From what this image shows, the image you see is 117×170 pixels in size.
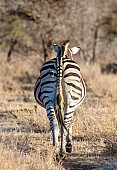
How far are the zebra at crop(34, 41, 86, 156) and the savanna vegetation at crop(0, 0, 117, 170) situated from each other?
37 cm

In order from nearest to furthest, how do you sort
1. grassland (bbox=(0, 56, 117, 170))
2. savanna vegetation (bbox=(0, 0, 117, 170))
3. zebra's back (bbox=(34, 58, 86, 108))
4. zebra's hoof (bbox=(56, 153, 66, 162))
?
1. grassland (bbox=(0, 56, 117, 170))
2. zebra's hoof (bbox=(56, 153, 66, 162))
3. zebra's back (bbox=(34, 58, 86, 108))
4. savanna vegetation (bbox=(0, 0, 117, 170))

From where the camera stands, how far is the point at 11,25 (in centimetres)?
2442

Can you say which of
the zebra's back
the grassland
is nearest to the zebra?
the zebra's back

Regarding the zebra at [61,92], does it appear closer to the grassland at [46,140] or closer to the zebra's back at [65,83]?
the zebra's back at [65,83]

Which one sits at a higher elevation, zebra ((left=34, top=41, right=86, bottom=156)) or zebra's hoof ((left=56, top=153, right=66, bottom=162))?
zebra ((left=34, top=41, right=86, bottom=156))

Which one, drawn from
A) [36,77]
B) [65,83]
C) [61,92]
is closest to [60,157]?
[61,92]

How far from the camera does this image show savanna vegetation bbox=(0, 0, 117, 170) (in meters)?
→ 7.51

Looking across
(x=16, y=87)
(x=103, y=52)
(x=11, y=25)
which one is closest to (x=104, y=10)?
(x=103, y=52)

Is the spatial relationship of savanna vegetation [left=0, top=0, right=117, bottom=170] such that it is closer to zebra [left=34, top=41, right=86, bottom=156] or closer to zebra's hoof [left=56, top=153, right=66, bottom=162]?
zebra's hoof [left=56, top=153, right=66, bottom=162]

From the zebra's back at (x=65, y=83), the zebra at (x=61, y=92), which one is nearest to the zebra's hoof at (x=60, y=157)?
the zebra at (x=61, y=92)

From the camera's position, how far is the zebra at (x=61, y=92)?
7.33 m

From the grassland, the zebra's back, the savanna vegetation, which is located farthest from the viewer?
the savanna vegetation

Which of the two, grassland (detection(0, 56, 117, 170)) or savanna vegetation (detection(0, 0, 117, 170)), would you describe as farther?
savanna vegetation (detection(0, 0, 117, 170))

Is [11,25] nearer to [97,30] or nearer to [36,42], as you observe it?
[36,42]
